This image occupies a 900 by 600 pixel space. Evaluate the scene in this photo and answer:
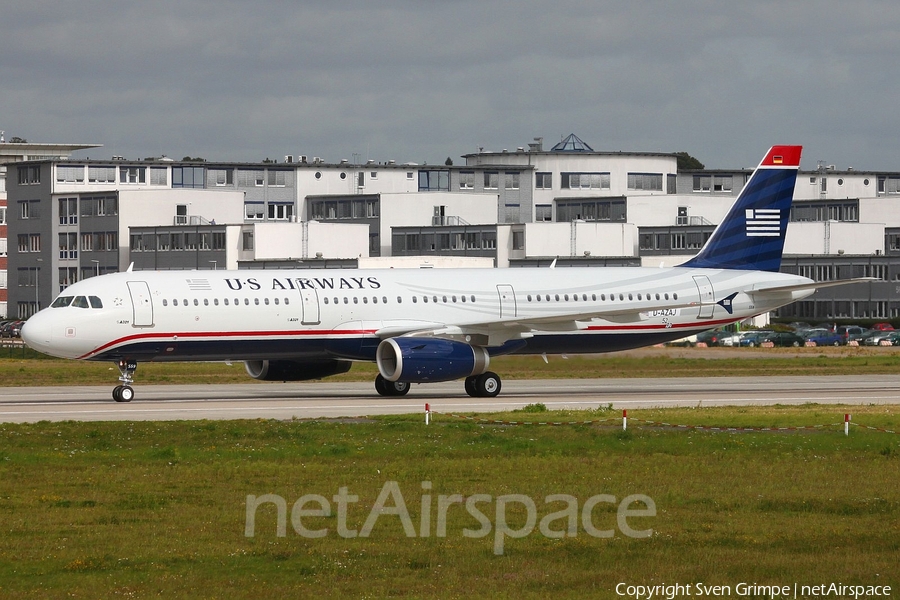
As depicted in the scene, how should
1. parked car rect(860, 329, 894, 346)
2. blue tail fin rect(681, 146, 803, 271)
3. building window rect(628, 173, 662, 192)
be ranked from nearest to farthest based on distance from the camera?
blue tail fin rect(681, 146, 803, 271) < parked car rect(860, 329, 894, 346) < building window rect(628, 173, 662, 192)

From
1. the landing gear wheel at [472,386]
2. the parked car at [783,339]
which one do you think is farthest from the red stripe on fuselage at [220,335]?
the parked car at [783,339]

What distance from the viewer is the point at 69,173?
457 feet

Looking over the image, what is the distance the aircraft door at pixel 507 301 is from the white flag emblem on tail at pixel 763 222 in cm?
1035

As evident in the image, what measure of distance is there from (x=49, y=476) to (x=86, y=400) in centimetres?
2103

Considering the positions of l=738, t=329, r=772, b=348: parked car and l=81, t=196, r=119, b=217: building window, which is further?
l=81, t=196, r=119, b=217: building window

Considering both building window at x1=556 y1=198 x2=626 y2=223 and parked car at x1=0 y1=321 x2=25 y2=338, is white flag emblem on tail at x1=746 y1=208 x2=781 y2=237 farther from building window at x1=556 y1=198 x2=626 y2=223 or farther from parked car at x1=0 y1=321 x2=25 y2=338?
building window at x1=556 y1=198 x2=626 y2=223

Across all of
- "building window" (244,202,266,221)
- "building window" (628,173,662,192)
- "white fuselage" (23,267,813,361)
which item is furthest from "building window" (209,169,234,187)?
"white fuselage" (23,267,813,361)

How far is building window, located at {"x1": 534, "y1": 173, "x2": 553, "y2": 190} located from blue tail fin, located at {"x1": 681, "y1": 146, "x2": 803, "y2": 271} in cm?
10907

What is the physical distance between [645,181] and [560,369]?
109 m

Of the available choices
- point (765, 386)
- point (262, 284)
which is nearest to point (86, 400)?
point (262, 284)

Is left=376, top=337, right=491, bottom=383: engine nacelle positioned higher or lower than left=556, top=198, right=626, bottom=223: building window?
lower

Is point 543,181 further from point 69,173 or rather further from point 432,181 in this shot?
point 69,173

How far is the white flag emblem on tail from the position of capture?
5056cm

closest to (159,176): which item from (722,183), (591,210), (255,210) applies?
(255,210)
